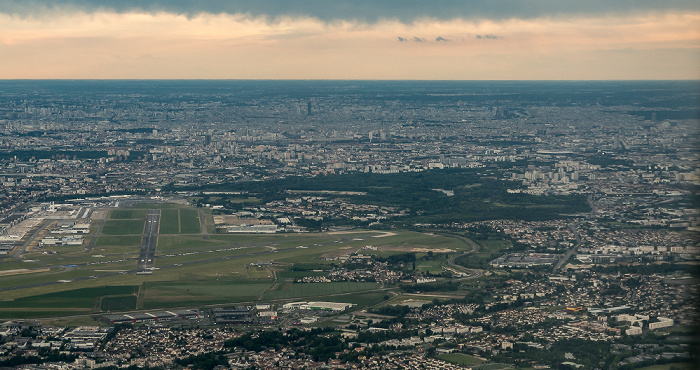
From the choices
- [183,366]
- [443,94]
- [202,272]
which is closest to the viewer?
[183,366]

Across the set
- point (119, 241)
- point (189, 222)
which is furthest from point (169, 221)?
point (119, 241)

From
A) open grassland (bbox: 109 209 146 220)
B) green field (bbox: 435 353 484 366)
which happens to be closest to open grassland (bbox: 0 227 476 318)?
open grassland (bbox: 109 209 146 220)

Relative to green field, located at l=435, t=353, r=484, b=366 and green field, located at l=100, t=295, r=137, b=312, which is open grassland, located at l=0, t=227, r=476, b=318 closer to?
green field, located at l=100, t=295, r=137, b=312

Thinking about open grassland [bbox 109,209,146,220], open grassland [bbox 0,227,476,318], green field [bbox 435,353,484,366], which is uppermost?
green field [bbox 435,353,484,366]

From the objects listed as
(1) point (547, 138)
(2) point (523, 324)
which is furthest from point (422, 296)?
(1) point (547, 138)

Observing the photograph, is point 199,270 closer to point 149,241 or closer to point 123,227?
point 149,241

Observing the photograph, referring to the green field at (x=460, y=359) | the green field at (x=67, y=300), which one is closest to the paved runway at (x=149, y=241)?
the green field at (x=67, y=300)

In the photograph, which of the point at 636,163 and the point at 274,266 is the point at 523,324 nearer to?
the point at 274,266
